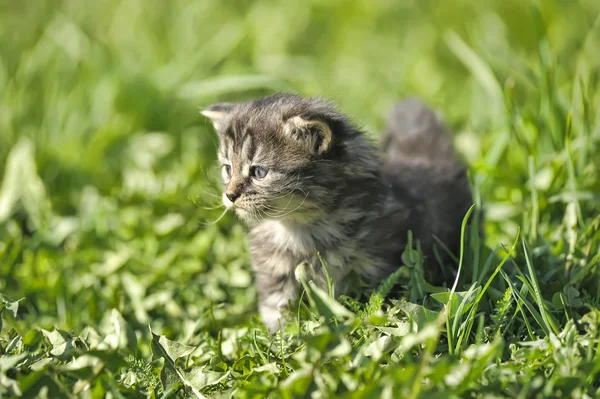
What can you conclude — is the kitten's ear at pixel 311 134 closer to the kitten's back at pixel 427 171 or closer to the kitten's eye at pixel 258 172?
the kitten's eye at pixel 258 172

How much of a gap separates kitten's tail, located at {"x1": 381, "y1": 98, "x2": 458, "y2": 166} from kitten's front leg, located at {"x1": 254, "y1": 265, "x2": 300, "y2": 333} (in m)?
1.00

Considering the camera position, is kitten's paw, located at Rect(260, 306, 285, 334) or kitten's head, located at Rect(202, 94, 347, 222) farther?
kitten's paw, located at Rect(260, 306, 285, 334)

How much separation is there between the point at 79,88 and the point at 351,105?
6.22 ft

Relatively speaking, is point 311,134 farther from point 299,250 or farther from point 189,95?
point 189,95

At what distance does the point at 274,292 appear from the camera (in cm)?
280

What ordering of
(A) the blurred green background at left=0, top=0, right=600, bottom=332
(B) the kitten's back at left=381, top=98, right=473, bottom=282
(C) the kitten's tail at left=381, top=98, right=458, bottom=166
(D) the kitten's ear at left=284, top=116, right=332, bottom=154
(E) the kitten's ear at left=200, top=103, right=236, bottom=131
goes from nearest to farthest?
(D) the kitten's ear at left=284, top=116, right=332, bottom=154
(E) the kitten's ear at left=200, top=103, right=236, bottom=131
(B) the kitten's back at left=381, top=98, right=473, bottom=282
(A) the blurred green background at left=0, top=0, right=600, bottom=332
(C) the kitten's tail at left=381, top=98, right=458, bottom=166

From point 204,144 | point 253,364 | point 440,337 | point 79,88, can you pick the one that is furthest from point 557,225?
point 79,88

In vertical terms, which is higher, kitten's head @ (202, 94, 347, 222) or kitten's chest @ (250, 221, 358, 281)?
kitten's head @ (202, 94, 347, 222)

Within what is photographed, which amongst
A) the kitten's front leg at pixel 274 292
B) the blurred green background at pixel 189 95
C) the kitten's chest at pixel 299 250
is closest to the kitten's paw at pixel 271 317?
the kitten's front leg at pixel 274 292

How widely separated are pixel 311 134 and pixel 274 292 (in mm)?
734

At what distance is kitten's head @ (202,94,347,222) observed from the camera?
250cm

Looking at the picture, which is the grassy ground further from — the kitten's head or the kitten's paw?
the kitten's head

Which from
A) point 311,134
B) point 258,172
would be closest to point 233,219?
point 258,172

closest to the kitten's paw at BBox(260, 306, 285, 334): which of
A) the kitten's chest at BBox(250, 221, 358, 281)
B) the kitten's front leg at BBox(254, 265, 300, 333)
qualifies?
the kitten's front leg at BBox(254, 265, 300, 333)
